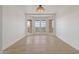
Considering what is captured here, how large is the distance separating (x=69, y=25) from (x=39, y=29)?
0.94 feet

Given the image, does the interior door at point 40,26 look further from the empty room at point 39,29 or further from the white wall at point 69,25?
the white wall at point 69,25

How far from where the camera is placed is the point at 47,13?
152cm

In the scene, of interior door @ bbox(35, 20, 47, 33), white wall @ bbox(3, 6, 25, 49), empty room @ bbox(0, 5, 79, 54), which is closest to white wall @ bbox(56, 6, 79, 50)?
empty room @ bbox(0, 5, 79, 54)

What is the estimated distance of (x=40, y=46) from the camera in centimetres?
149

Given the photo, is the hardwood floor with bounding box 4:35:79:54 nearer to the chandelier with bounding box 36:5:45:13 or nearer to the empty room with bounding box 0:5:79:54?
the empty room with bounding box 0:5:79:54

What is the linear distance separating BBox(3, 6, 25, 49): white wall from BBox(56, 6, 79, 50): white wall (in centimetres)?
37

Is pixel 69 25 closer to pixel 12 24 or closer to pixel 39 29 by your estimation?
pixel 39 29

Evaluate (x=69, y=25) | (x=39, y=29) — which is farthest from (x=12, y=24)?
(x=69, y=25)
